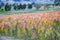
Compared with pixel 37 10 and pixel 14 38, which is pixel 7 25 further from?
pixel 37 10

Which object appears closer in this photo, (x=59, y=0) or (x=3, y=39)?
(x=3, y=39)

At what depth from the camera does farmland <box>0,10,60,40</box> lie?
4.70ft

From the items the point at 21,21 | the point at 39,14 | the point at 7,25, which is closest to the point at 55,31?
the point at 39,14

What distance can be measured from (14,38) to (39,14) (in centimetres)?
34

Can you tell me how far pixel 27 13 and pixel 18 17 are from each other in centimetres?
10

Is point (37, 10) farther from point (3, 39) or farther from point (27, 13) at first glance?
point (3, 39)

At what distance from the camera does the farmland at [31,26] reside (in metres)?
1.43

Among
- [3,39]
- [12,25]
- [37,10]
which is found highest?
[37,10]

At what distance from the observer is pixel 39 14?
1494 mm

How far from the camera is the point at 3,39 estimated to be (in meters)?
1.42

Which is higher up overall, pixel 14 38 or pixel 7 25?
pixel 7 25

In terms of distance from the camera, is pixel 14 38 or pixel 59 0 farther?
pixel 59 0

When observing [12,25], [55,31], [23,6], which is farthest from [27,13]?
[55,31]

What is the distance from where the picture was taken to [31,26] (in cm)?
146
